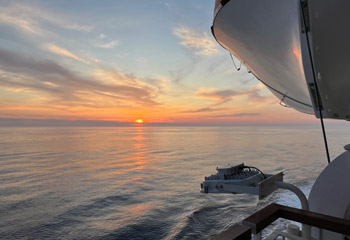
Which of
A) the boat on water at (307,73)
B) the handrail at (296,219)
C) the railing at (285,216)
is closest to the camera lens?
the railing at (285,216)

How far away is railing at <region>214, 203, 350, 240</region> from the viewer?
1.51 meters

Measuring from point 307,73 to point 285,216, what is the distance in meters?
2.38

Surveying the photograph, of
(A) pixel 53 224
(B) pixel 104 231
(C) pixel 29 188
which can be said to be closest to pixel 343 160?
(B) pixel 104 231

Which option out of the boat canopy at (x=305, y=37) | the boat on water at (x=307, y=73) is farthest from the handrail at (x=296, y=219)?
the boat canopy at (x=305, y=37)

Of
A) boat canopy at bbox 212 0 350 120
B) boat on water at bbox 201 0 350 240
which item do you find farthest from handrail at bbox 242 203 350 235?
boat canopy at bbox 212 0 350 120

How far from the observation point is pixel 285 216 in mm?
1993

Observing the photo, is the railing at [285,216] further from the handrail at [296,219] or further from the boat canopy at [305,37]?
the boat canopy at [305,37]

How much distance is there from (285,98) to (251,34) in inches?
167

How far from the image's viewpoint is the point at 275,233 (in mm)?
2195

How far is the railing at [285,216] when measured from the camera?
151 cm

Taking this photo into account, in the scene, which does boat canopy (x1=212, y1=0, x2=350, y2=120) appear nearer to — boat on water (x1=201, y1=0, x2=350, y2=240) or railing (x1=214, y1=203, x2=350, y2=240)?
boat on water (x1=201, y1=0, x2=350, y2=240)

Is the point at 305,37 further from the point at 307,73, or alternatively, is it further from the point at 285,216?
the point at 285,216

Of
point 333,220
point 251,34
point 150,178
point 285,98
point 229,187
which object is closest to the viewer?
point 333,220

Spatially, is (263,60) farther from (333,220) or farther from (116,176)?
(116,176)
